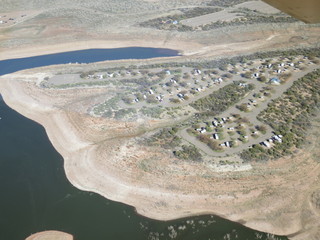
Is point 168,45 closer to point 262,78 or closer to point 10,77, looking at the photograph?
point 262,78

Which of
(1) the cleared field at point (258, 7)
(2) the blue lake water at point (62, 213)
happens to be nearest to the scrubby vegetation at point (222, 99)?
(2) the blue lake water at point (62, 213)

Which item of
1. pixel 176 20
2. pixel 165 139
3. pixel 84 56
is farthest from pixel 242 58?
pixel 84 56

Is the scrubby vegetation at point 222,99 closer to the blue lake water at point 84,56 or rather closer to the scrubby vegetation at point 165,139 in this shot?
the scrubby vegetation at point 165,139

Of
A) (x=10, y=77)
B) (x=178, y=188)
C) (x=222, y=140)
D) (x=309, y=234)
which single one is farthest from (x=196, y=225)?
(x=10, y=77)

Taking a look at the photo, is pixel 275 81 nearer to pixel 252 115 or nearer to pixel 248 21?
pixel 252 115

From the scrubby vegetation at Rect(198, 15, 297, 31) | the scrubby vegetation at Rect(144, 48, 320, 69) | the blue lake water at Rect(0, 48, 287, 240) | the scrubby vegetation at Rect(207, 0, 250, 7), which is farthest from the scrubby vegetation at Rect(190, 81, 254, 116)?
the scrubby vegetation at Rect(207, 0, 250, 7)

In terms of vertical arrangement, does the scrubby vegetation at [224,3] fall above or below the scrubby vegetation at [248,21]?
above
